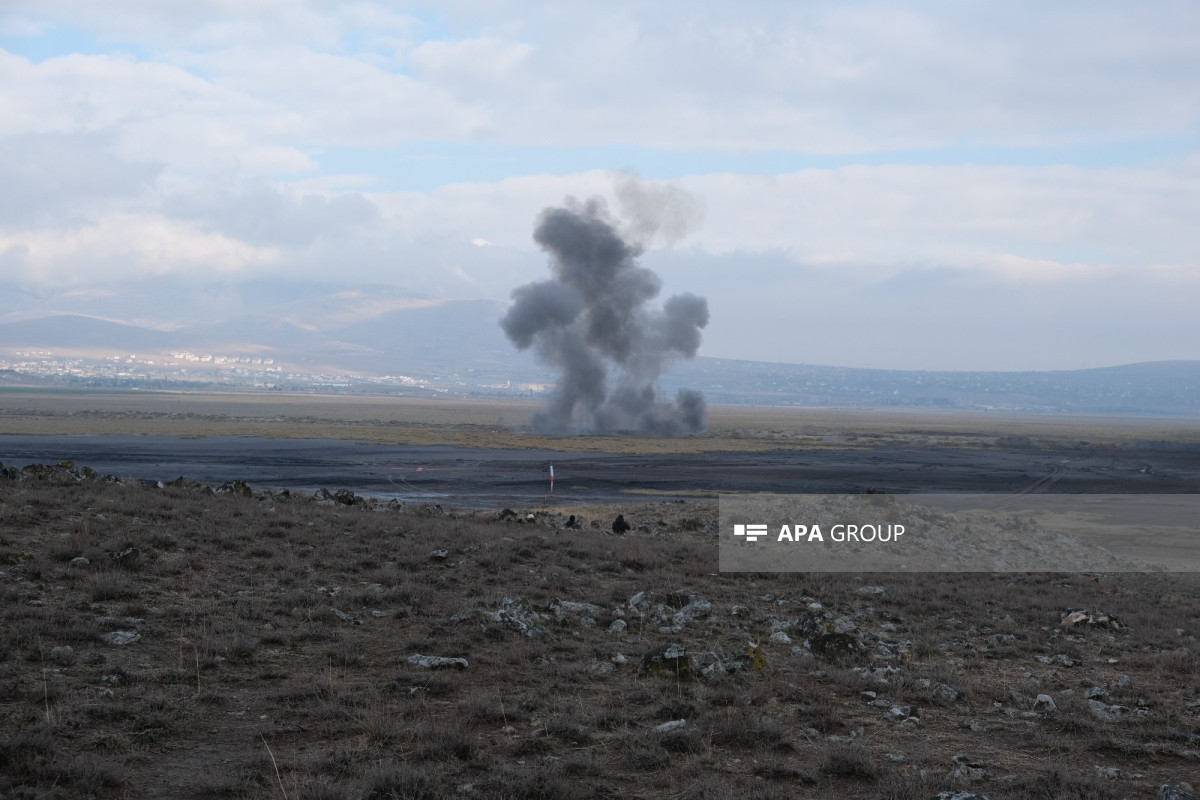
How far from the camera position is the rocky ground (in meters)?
6.88

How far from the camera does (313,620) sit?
11.7 metres

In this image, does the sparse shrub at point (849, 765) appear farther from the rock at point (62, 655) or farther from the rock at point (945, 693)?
the rock at point (62, 655)

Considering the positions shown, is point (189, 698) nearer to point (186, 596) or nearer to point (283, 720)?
point (283, 720)

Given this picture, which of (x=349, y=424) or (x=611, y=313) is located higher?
(x=611, y=313)

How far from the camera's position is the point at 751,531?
2738 cm

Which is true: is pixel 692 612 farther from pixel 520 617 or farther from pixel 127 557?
pixel 127 557

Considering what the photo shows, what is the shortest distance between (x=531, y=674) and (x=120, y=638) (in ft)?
14.3

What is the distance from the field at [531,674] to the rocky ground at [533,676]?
1.5 inches

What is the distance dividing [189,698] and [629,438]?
275 ft

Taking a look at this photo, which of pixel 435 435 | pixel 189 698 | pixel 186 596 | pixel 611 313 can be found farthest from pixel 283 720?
pixel 611 313

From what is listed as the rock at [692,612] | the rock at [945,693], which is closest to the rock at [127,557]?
the rock at [692,612]

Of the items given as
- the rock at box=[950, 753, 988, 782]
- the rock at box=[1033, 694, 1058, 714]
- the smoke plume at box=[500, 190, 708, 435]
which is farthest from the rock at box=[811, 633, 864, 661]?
the smoke plume at box=[500, 190, 708, 435]

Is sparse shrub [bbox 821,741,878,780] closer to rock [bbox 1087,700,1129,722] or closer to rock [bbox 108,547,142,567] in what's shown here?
rock [bbox 1087,700,1129,722]

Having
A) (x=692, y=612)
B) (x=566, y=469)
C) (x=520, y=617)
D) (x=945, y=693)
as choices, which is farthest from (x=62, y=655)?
(x=566, y=469)
